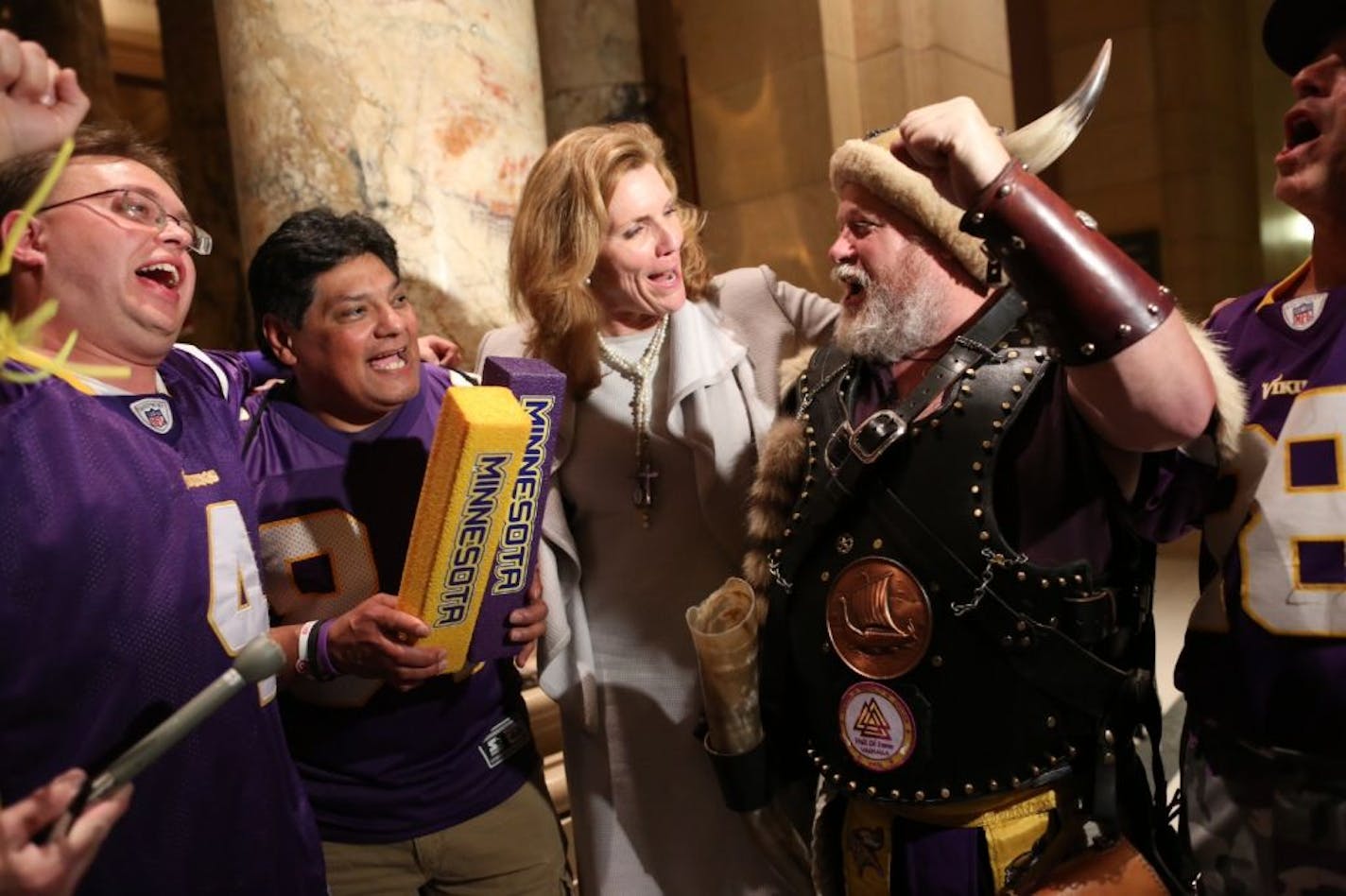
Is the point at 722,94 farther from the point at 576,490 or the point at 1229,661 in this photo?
the point at 1229,661

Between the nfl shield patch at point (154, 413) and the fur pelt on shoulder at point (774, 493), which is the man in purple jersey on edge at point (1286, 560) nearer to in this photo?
the fur pelt on shoulder at point (774, 493)

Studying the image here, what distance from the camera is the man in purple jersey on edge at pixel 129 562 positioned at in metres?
1.38

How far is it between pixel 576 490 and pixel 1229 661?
142 cm

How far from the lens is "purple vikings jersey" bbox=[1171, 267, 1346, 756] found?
152 cm

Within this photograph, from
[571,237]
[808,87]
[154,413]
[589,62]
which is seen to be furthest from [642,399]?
[589,62]

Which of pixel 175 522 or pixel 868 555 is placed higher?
pixel 175 522

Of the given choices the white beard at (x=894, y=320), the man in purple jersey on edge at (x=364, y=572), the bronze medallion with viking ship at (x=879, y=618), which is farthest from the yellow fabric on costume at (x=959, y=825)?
the white beard at (x=894, y=320)

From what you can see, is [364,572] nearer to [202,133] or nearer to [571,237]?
[571,237]

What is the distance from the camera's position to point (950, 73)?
4496 millimetres

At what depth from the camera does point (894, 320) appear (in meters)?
1.83

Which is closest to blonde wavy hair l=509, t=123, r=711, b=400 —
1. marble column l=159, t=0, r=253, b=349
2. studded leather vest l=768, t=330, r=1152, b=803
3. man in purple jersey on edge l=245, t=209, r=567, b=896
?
man in purple jersey on edge l=245, t=209, r=567, b=896

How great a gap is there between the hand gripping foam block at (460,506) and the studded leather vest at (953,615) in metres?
0.61

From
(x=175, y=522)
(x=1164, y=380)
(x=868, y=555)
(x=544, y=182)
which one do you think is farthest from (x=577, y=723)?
(x=1164, y=380)

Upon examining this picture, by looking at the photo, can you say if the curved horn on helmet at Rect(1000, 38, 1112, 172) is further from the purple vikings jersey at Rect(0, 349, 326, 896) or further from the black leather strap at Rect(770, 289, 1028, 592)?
the purple vikings jersey at Rect(0, 349, 326, 896)
